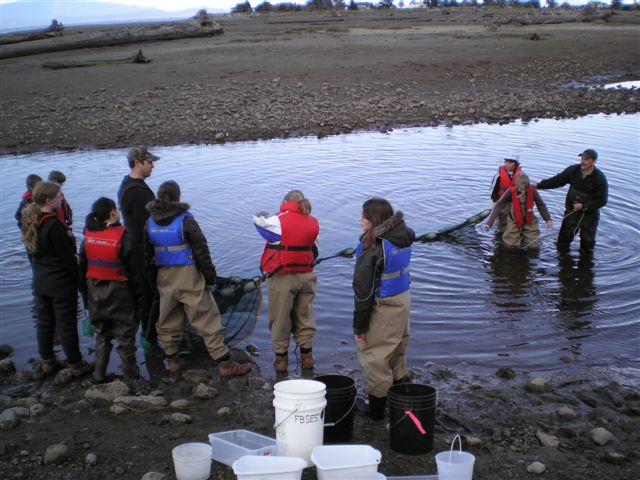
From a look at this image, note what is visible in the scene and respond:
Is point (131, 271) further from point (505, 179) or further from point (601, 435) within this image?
point (505, 179)

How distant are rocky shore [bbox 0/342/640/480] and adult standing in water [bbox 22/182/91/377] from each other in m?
0.28

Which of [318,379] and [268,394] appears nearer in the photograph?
[318,379]

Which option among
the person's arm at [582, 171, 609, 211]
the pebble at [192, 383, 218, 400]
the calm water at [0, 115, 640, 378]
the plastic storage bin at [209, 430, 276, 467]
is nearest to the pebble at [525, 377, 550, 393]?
the calm water at [0, 115, 640, 378]

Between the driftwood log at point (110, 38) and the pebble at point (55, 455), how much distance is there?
29360 mm

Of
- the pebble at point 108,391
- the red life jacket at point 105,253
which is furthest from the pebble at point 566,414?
the red life jacket at point 105,253

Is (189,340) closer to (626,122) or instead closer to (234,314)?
(234,314)

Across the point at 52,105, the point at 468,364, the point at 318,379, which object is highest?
the point at 52,105

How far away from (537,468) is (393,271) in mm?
1855

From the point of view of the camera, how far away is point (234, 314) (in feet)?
26.3

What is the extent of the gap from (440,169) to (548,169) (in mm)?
2331

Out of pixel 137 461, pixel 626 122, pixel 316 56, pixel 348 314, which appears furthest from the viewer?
pixel 316 56

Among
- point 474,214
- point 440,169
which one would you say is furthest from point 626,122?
point 474,214

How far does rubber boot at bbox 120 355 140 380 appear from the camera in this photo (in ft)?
23.6

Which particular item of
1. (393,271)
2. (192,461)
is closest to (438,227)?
(393,271)
